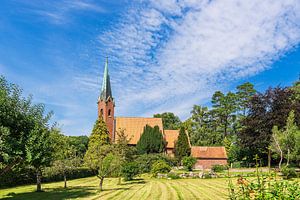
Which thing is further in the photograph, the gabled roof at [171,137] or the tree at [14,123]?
the gabled roof at [171,137]

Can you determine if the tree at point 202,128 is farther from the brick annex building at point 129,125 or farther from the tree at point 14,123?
the tree at point 14,123

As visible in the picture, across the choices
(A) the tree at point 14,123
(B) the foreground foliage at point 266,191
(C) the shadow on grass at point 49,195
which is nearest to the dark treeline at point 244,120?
(C) the shadow on grass at point 49,195

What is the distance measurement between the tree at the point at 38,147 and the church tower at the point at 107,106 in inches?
1225

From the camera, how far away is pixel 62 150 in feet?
70.0

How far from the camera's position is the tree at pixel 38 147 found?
1480cm

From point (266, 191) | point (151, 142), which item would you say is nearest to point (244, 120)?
point (151, 142)

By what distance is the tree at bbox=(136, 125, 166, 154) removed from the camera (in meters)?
42.9

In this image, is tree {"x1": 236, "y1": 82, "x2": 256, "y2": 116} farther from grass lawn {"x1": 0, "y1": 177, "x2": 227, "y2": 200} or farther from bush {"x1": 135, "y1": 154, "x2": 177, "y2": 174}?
grass lawn {"x1": 0, "y1": 177, "x2": 227, "y2": 200}

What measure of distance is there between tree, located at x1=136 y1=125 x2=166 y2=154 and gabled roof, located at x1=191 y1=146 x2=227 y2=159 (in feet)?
17.1

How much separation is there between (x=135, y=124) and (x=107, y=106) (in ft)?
18.4

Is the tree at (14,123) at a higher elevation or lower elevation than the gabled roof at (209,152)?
higher

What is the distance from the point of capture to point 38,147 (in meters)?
15.2

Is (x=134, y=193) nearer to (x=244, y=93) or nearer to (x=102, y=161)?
(x=102, y=161)

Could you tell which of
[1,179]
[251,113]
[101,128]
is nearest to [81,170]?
[101,128]
